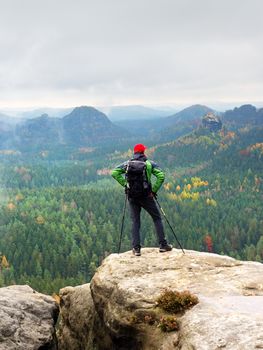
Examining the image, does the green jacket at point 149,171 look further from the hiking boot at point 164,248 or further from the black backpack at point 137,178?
the hiking boot at point 164,248

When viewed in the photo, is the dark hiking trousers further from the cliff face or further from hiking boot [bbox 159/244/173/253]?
the cliff face

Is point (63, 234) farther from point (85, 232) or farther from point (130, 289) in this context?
point (130, 289)

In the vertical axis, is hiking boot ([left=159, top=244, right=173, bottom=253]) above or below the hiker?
below

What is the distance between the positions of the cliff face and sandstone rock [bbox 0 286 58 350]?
2.29 meters

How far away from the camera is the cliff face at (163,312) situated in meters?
14.6

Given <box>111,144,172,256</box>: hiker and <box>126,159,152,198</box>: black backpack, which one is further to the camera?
<box>111,144,172,256</box>: hiker

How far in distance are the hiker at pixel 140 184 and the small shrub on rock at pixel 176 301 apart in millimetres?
6361

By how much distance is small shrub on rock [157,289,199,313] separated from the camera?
16984mm

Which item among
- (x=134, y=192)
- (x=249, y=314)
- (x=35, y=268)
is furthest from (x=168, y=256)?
(x=35, y=268)

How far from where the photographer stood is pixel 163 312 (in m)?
17.6

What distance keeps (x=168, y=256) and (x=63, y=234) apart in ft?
548

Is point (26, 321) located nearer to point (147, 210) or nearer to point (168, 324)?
point (147, 210)

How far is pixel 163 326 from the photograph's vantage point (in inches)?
664

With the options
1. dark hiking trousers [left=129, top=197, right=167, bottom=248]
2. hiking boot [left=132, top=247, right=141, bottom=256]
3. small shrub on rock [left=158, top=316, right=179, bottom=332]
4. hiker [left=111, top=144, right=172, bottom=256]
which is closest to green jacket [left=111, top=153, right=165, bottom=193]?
hiker [left=111, top=144, right=172, bottom=256]
